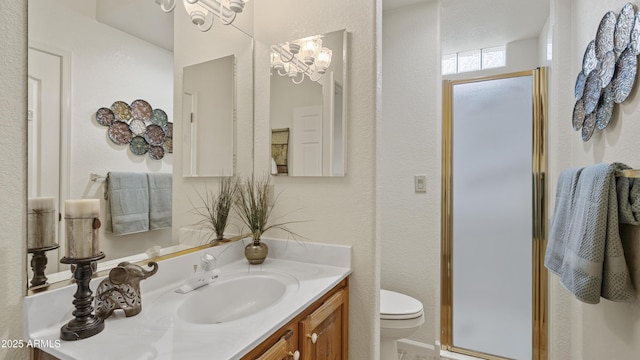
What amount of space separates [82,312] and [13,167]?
0.40 meters

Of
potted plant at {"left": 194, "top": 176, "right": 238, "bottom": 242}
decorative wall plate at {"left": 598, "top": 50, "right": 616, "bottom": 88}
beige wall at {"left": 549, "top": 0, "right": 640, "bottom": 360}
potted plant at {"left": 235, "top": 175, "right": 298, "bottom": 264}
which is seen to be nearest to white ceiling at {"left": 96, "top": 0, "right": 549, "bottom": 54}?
beige wall at {"left": 549, "top": 0, "right": 640, "bottom": 360}

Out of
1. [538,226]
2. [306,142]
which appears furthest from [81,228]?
[538,226]

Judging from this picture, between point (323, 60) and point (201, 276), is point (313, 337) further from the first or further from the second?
point (323, 60)

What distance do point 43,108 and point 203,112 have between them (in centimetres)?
63

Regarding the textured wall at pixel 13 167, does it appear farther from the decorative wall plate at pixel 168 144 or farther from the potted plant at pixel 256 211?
the potted plant at pixel 256 211

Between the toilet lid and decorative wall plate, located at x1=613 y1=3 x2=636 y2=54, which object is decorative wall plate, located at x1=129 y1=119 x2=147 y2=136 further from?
decorative wall plate, located at x1=613 y1=3 x2=636 y2=54

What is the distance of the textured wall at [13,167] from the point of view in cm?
73

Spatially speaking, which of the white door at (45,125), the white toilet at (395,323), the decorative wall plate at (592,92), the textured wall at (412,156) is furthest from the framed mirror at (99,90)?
the decorative wall plate at (592,92)

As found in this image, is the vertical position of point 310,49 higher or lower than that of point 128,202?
higher

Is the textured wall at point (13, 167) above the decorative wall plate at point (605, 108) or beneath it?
beneath

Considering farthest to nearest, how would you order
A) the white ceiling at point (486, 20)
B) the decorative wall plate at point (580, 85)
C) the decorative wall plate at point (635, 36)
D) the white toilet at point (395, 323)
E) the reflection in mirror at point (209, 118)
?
the white ceiling at point (486, 20), the white toilet at point (395, 323), the decorative wall plate at point (580, 85), the reflection in mirror at point (209, 118), the decorative wall plate at point (635, 36)

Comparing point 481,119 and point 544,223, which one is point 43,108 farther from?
point 544,223

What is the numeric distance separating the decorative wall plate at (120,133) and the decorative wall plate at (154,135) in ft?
0.23

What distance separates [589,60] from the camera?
4.94ft
